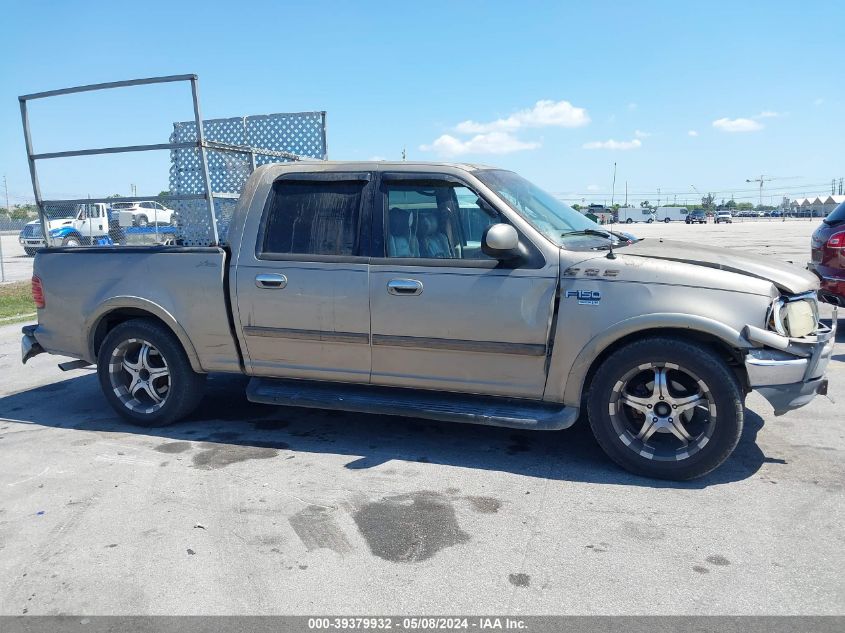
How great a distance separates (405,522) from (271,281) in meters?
2.03

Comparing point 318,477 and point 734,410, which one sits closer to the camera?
point 734,410

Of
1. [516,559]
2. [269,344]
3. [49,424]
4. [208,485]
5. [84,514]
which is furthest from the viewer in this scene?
[49,424]

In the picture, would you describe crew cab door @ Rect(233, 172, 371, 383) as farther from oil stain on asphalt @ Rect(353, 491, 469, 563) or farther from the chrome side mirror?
oil stain on asphalt @ Rect(353, 491, 469, 563)

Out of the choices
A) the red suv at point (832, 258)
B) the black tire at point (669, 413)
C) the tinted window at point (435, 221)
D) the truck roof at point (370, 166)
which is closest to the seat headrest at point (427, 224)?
the tinted window at point (435, 221)

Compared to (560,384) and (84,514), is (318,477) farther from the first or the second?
(560,384)

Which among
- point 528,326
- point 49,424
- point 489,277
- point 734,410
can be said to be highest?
point 489,277

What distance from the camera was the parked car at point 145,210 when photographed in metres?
5.62

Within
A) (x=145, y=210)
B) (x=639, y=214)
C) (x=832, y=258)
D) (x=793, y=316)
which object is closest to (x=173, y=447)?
Answer: (x=145, y=210)

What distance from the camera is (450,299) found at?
4.30 metres

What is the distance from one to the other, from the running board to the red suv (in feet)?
15.8

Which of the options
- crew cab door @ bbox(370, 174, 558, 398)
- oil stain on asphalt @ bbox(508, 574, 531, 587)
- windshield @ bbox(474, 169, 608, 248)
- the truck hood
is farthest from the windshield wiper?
oil stain on asphalt @ bbox(508, 574, 531, 587)

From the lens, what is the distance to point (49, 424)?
215 inches

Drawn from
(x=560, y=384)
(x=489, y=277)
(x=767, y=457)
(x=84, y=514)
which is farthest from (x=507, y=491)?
(x=84, y=514)

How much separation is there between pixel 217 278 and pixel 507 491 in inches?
102
